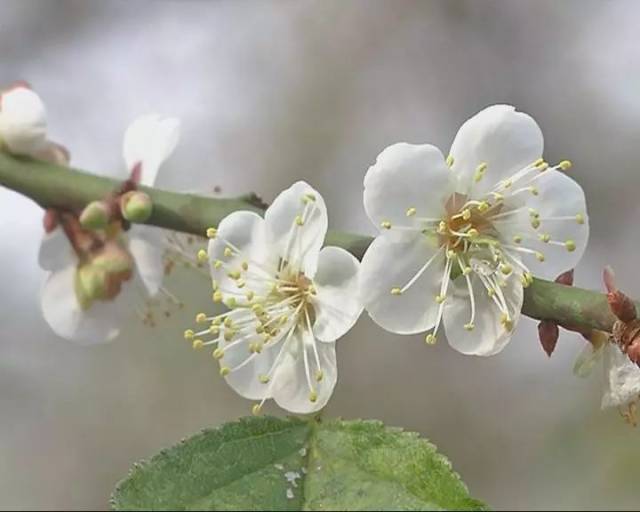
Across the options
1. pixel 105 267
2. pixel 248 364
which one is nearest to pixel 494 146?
pixel 248 364

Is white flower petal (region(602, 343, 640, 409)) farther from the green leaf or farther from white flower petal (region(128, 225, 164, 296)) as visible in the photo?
white flower petal (region(128, 225, 164, 296))

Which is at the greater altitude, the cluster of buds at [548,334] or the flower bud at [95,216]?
the flower bud at [95,216]

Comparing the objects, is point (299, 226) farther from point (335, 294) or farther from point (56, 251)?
point (56, 251)

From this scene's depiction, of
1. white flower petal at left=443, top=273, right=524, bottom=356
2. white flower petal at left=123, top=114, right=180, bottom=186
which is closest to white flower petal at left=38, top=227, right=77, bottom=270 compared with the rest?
white flower petal at left=123, top=114, right=180, bottom=186

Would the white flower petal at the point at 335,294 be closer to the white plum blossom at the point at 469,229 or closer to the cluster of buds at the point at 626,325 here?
→ the white plum blossom at the point at 469,229

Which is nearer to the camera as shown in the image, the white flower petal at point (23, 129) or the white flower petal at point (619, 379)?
the white flower petal at point (619, 379)

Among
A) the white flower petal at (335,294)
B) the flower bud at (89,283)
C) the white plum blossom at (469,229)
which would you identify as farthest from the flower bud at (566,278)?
the flower bud at (89,283)

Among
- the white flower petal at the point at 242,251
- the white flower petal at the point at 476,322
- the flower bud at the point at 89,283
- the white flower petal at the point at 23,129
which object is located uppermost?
the white flower petal at the point at 23,129
